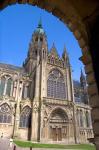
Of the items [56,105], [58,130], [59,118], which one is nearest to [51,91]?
[56,105]

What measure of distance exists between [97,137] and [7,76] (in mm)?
35016

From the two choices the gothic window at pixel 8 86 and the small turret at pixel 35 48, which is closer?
the gothic window at pixel 8 86

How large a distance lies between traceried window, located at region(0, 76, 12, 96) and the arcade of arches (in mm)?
31995

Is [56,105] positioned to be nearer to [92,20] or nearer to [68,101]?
[68,101]

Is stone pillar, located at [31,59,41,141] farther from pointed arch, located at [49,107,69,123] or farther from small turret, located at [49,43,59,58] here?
small turret, located at [49,43,59,58]

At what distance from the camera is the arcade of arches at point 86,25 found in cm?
400

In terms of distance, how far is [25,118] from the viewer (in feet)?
102

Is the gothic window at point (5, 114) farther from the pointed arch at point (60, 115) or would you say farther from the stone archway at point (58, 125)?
the pointed arch at point (60, 115)

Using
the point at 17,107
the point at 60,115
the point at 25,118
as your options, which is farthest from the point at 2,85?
the point at 60,115

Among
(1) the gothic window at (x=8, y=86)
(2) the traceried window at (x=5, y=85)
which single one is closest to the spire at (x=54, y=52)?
(1) the gothic window at (x=8, y=86)

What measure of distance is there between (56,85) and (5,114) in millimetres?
13937

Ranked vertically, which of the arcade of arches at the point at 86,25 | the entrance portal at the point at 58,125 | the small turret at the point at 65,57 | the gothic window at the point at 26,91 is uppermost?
the small turret at the point at 65,57

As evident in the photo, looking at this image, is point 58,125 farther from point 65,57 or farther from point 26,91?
point 65,57

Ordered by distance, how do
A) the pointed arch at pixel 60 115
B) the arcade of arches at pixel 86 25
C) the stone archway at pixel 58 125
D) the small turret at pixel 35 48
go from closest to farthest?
the arcade of arches at pixel 86 25
the stone archway at pixel 58 125
the pointed arch at pixel 60 115
the small turret at pixel 35 48
